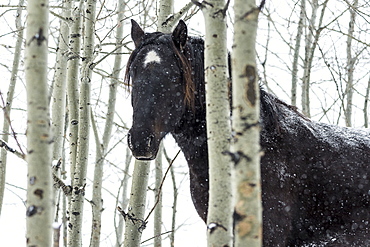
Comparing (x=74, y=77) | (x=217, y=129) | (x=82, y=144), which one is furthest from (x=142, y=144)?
(x=74, y=77)

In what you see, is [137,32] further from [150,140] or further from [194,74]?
[150,140]

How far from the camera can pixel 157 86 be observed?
9.41ft

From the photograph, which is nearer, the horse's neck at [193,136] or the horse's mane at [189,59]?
the horse's mane at [189,59]

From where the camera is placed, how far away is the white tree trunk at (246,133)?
1310mm

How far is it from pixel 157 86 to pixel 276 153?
1027 mm

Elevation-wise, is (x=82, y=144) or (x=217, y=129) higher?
(x=82, y=144)

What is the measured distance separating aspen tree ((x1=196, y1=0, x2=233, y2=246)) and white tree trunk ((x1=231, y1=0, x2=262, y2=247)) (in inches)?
9.0

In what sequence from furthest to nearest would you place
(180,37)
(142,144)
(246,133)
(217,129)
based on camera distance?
(180,37)
(142,144)
(217,129)
(246,133)

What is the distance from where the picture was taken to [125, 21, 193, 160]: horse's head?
9.06 ft

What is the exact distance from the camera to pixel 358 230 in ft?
10.3

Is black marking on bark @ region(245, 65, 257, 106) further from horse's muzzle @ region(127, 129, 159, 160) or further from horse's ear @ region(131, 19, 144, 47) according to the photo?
horse's ear @ region(131, 19, 144, 47)

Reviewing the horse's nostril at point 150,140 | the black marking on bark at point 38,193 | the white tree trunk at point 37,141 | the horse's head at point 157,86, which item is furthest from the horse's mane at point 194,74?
the black marking on bark at point 38,193

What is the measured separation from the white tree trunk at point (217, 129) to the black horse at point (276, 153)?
1.20m

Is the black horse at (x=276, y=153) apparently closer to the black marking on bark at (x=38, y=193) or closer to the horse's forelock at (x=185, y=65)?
the horse's forelock at (x=185, y=65)
